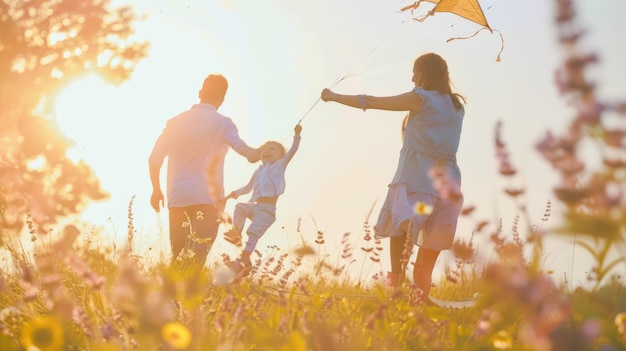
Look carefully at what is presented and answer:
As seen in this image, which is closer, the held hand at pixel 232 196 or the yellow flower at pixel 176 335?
the yellow flower at pixel 176 335

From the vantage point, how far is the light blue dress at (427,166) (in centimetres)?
501

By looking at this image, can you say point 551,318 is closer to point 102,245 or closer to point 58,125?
point 102,245

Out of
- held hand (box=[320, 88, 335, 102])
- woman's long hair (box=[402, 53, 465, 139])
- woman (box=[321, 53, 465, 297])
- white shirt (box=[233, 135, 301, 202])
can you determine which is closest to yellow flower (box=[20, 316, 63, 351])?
held hand (box=[320, 88, 335, 102])

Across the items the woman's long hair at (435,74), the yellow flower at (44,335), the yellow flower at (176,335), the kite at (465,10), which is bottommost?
the yellow flower at (176,335)

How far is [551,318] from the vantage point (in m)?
1.18

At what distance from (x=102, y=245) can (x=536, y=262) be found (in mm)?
3526

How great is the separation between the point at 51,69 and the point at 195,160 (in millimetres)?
9029

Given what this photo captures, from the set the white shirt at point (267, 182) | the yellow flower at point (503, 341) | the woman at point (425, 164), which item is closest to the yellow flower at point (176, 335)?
the yellow flower at point (503, 341)

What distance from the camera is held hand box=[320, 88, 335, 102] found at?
480 centimetres

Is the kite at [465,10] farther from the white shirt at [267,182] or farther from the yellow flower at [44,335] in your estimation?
the yellow flower at [44,335]

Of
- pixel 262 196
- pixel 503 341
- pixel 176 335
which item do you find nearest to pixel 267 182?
pixel 262 196

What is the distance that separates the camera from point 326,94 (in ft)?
15.8

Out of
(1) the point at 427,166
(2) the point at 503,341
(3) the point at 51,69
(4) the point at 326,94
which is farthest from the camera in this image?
(3) the point at 51,69

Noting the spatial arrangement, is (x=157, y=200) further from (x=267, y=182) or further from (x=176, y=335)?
(x=176, y=335)
